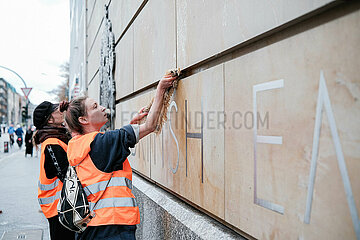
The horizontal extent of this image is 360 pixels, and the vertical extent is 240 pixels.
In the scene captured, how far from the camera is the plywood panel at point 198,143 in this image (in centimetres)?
205

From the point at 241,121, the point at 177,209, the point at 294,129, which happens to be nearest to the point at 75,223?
the point at 177,209

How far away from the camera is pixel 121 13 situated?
15.9 ft

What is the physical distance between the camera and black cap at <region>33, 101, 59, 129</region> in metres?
3.41

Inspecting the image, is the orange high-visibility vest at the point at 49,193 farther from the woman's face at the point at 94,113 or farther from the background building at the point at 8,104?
the background building at the point at 8,104

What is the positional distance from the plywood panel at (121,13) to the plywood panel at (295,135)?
8.35ft

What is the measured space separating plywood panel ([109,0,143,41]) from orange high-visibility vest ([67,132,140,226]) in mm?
2128

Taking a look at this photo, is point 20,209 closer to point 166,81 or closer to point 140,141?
point 140,141

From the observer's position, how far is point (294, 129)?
1.36m

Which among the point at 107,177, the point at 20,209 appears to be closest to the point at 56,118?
the point at 107,177

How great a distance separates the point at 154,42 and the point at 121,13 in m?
1.79

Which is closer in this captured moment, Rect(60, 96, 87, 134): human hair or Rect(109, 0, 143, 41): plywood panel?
Rect(60, 96, 87, 134): human hair

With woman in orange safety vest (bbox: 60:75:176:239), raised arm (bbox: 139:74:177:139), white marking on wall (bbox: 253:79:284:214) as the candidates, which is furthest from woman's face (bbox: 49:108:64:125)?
white marking on wall (bbox: 253:79:284:214)

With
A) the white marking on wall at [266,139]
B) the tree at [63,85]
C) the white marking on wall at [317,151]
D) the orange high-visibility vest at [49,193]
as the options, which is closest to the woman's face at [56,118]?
the orange high-visibility vest at [49,193]

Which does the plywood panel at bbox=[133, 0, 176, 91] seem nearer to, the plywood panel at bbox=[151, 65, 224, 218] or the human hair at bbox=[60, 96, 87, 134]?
the plywood panel at bbox=[151, 65, 224, 218]
